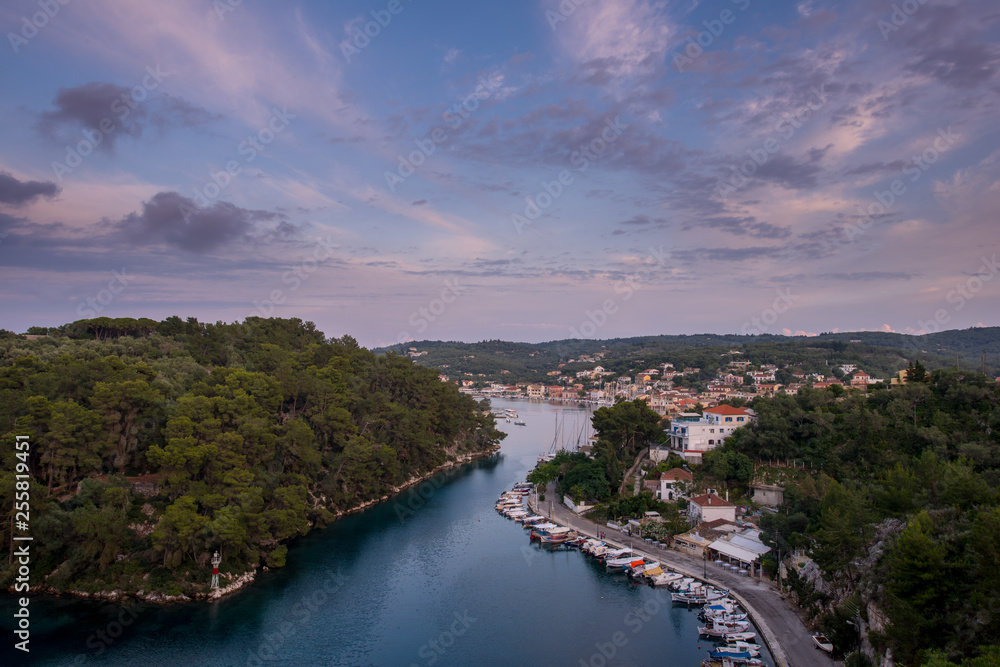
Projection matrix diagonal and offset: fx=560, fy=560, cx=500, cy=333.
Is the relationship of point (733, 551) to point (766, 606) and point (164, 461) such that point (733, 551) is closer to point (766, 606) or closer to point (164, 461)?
point (766, 606)

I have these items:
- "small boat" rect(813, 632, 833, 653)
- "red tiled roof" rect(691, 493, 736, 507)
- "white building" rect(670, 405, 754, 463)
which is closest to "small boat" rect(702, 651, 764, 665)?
"small boat" rect(813, 632, 833, 653)

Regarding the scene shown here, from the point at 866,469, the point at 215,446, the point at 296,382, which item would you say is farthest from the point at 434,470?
the point at 866,469

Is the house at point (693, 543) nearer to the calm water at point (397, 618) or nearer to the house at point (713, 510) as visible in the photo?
the house at point (713, 510)

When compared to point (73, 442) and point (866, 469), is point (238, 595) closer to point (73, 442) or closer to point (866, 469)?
point (73, 442)

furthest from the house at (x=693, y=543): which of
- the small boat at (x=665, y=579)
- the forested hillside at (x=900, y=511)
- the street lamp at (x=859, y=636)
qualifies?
the street lamp at (x=859, y=636)

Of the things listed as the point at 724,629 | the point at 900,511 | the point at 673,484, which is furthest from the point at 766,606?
the point at 673,484

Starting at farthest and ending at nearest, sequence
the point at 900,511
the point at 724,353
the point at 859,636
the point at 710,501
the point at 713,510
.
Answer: the point at 724,353, the point at 710,501, the point at 713,510, the point at 900,511, the point at 859,636
